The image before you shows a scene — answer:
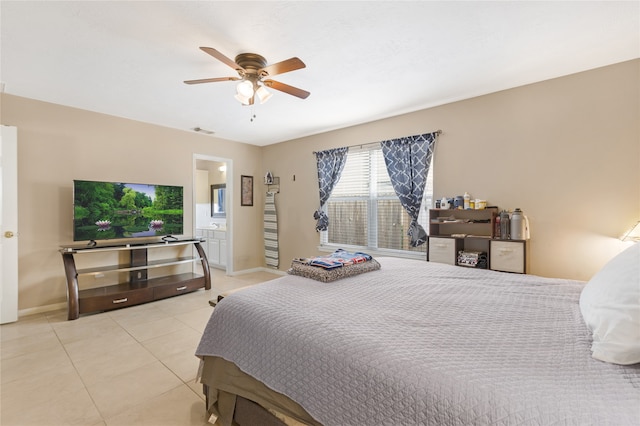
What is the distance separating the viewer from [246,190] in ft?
18.3

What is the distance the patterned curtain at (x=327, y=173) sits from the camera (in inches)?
177

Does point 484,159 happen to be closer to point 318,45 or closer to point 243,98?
point 318,45

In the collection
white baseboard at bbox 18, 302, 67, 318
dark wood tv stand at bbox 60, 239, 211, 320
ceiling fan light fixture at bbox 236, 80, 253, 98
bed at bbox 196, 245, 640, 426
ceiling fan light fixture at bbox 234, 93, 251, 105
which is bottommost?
white baseboard at bbox 18, 302, 67, 318

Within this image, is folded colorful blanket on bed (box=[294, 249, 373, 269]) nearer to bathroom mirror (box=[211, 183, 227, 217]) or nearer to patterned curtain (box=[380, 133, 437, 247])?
patterned curtain (box=[380, 133, 437, 247])

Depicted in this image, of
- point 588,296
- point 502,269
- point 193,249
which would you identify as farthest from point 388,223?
point 193,249

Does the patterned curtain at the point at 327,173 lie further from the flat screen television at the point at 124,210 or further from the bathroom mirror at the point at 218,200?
the bathroom mirror at the point at 218,200

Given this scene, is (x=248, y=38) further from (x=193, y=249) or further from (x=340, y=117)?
(x=193, y=249)

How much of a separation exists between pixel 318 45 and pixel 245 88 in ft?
2.20

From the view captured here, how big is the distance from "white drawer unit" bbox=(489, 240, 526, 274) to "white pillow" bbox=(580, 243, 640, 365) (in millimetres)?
1575

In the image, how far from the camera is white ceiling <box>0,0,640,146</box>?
6.15 feet

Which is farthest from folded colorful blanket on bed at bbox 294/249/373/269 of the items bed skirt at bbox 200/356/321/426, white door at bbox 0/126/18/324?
white door at bbox 0/126/18/324

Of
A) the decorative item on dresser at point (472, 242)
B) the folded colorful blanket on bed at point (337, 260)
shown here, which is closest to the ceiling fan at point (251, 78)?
the folded colorful blanket on bed at point (337, 260)

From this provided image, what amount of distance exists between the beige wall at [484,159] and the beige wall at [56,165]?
0.01 meters

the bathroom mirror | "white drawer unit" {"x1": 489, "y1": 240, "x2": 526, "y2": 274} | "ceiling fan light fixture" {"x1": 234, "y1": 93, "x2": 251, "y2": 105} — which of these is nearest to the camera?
"ceiling fan light fixture" {"x1": 234, "y1": 93, "x2": 251, "y2": 105}
